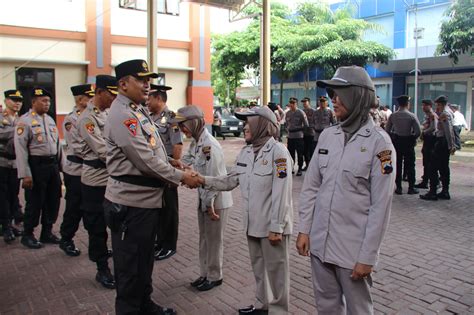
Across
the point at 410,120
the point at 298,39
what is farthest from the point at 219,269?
the point at 298,39

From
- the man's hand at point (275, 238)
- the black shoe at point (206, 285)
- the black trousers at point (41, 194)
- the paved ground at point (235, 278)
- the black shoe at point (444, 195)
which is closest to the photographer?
the man's hand at point (275, 238)

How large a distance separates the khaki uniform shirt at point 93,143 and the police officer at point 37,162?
1.45 m

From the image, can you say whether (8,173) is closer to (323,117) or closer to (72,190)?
(72,190)

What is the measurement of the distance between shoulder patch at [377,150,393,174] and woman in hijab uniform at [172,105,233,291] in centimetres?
197

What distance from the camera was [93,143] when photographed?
436 centimetres

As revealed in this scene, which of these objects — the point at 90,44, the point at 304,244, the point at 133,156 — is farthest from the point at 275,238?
the point at 90,44

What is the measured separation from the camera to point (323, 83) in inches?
105

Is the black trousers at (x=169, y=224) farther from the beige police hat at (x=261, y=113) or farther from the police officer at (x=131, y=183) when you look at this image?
the beige police hat at (x=261, y=113)

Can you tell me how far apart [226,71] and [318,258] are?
27.4m

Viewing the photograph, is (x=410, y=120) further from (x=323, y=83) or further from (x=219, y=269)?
(x=323, y=83)

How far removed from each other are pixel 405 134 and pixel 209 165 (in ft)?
19.4

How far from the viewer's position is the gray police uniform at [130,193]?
315cm

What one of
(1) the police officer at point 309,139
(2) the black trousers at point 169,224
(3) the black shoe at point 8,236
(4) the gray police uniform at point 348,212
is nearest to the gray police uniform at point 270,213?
(4) the gray police uniform at point 348,212

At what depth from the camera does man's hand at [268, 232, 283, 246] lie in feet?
10.8
